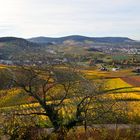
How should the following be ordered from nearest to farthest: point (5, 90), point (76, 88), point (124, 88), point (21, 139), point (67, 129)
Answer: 1. point (21, 139)
2. point (67, 129)
3. point (76, 88)
4. point (5, 90)
5. point (124, 88)

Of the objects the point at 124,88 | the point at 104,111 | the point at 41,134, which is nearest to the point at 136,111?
the point at 104,111

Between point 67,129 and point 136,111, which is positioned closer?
point 67,129

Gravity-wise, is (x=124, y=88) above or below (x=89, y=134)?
below

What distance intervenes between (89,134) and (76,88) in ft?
19.1

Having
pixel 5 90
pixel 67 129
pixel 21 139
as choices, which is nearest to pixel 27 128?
pixel 21 139

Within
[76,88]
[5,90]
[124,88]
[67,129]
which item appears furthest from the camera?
[124,88]

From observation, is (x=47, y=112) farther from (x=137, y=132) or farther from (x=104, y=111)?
(x=137, y=132)

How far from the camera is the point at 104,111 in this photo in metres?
30.1

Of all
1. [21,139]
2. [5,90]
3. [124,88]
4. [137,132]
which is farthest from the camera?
[124,88]

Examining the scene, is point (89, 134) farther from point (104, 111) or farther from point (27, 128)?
point (27, 128)

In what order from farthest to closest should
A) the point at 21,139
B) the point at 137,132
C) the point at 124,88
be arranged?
1. the point at 124,88
2. the point at 137,132
3. the point at 21,139

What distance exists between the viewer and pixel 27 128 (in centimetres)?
2811

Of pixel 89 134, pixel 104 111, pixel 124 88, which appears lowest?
pixel 124 88

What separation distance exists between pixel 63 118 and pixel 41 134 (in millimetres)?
2881
